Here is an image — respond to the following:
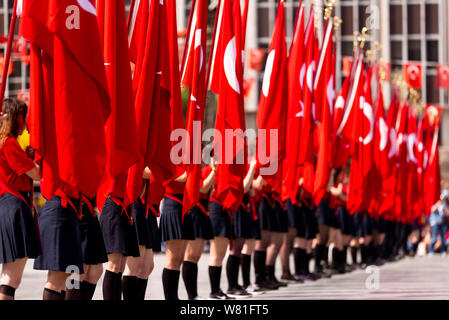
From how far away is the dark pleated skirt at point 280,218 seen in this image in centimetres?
1427

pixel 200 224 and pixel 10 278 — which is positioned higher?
pixel 10 278

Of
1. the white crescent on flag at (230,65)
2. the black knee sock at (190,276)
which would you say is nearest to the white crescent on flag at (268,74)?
the white crescent on flag at (230,65)

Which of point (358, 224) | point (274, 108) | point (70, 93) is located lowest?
point (358, 224)

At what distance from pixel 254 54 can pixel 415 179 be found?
12993 mm

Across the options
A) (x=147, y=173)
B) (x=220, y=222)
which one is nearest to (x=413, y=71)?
(x=220, y=222)

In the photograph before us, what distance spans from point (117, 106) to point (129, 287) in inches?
66.9

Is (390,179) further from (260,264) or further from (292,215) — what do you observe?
(260,264)

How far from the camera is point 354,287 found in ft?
47.2

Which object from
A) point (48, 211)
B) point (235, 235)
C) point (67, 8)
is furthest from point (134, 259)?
point (235, 235)

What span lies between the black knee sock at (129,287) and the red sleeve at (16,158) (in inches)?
72.1

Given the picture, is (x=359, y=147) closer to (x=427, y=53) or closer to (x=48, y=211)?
(x=48, y=211)

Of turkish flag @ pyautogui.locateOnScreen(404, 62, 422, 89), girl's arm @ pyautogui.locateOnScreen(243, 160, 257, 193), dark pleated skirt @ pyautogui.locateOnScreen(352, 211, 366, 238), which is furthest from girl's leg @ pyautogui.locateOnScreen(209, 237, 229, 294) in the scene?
turkish flag @ pyautogui.locateOnScreen(404, 62, 422, 89)

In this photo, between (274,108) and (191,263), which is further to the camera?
(274,108)

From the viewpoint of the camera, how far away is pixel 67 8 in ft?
23.8
